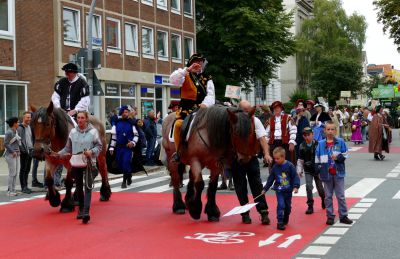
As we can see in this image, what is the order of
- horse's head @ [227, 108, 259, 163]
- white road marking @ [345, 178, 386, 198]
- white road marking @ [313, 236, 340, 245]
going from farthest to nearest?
white road marking @ [345, 178, 386, 198] < horse's head @ [227, 108, 259, 163] < white road marking @ [313, 236, 340, 245]

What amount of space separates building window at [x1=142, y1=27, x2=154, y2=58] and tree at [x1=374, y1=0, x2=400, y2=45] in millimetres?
14239

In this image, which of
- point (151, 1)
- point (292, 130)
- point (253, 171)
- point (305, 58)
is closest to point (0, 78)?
point (151, 1)

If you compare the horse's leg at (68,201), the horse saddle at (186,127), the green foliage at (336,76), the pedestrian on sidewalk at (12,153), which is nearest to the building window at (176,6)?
the green foliage at (336,76)

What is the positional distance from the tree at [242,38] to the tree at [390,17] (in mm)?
7434

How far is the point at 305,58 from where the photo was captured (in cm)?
7750

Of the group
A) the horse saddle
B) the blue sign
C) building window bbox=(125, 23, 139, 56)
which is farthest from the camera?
the blue sign

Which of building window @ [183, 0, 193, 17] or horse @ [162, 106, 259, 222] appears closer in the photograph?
horse @ [162, 106, 259, 222]

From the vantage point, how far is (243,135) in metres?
9.70

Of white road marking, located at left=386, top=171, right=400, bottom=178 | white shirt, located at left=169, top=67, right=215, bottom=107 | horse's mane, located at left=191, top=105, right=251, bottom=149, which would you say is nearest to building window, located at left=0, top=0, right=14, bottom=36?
white road marking, located at left=386, top=171, right=400, bottom=178

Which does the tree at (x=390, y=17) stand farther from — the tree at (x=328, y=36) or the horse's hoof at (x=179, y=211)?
the horse's hoof at (x=179, y=211)

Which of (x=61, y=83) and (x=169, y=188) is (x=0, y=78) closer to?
(x=169, y=188)

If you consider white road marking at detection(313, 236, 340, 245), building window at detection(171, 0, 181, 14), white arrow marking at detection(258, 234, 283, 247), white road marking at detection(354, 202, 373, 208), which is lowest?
white road marking at detection(313, 236, 340, 245)

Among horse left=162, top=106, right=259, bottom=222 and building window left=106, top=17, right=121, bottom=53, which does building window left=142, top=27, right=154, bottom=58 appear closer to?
building window left=106, top=17, right=121, bottom=53

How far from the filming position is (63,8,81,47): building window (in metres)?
34.2
